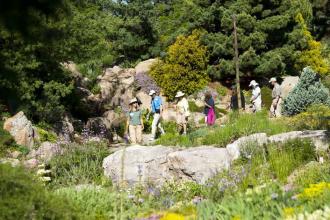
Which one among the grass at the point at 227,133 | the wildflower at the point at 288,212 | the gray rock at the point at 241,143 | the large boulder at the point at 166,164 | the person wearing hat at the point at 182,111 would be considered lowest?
the wildflower at the point at 288,212

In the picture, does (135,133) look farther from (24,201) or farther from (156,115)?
(24,201)

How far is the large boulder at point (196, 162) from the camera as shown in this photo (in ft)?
32.1

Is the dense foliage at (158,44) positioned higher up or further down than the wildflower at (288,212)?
higher up

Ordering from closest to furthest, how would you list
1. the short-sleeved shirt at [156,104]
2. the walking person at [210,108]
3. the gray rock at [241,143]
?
the gray rock at [241,143], the short-sleeved shirt at [156,104], the walking person at [210,108]

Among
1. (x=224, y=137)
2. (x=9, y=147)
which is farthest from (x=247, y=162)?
(x=9, y=147)

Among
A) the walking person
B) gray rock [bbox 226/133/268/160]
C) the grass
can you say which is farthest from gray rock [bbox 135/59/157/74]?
gray rock [bbox 226/133/268/160]

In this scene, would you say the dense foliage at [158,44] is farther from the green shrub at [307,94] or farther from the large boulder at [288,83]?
the green shrub at [307,94]

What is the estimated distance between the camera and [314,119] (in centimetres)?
1351

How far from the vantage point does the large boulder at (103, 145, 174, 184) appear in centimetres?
1026

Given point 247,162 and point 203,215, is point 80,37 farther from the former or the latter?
point 203,215

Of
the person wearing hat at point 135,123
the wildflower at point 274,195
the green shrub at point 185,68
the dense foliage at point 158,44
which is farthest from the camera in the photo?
the green shrub at point 185,68

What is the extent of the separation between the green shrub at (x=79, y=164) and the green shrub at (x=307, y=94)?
7521mm

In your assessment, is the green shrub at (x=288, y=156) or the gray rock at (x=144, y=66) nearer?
the green shrub at (x=288, y=156)

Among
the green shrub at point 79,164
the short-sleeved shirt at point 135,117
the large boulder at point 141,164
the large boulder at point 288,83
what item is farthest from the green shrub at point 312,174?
the large boulder at point 288,83
